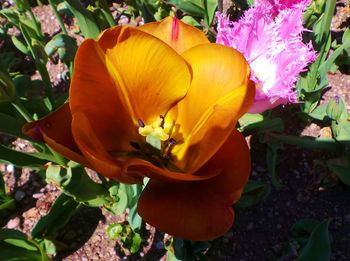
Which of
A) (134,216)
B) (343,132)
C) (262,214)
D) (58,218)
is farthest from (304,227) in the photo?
(58,218)

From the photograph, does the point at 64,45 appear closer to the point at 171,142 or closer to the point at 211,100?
the point at 171,142

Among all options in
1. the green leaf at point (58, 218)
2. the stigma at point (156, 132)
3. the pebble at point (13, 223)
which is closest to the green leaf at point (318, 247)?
the stigma at point (156, 132)

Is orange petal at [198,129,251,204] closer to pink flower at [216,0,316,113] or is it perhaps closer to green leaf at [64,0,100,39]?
pink flower at [216,0,316,113]

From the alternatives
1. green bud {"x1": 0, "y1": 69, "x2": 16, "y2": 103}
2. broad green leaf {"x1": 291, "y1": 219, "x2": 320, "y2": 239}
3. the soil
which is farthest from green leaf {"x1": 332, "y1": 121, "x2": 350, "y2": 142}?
green bud {"x1": 0, "y1": 69, "x2": 16, "y2": 103}

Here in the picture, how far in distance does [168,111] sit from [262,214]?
0.63 meters

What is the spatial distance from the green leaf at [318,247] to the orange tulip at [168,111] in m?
0.40

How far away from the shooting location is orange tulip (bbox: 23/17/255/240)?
2.91 feet

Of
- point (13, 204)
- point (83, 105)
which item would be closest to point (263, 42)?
point (83, 105)

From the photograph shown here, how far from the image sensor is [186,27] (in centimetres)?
105

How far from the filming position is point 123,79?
1031 millimetres

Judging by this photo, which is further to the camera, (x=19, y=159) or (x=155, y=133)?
(x=19, y=159)

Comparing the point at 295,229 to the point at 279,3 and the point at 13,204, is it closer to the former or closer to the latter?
the point at 279,3

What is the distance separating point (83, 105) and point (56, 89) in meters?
1.11

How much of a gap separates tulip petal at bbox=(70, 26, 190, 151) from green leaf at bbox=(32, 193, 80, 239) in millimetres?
484
